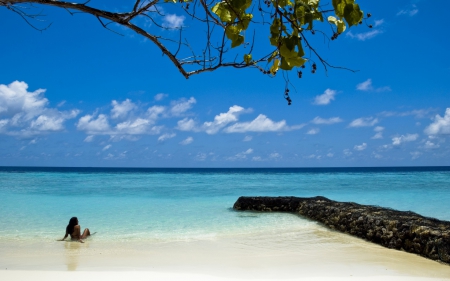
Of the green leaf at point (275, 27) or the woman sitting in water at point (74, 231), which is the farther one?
the woman sitting in water at point (74, 231)

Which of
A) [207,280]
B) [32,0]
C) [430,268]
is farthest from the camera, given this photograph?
[430,268]

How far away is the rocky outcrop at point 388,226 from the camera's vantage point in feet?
22.4

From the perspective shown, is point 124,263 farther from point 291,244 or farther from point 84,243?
point 291,244

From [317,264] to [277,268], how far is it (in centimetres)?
72

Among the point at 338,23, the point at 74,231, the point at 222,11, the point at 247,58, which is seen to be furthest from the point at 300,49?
the point at 74,231

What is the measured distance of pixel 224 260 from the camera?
679cm

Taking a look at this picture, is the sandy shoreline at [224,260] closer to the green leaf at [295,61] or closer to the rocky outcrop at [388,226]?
the rocky outcrop at [388,226]

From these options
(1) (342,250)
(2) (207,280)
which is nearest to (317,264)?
(1) (342,250)

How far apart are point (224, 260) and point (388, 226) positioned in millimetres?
3646

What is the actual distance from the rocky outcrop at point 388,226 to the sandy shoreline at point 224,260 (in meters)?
0.25

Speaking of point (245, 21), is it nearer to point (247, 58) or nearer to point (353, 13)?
point (247, 58)

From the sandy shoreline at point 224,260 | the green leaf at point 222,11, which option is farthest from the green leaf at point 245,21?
the sandy shoreline at point 224,260

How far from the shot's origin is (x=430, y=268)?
614 centimetres

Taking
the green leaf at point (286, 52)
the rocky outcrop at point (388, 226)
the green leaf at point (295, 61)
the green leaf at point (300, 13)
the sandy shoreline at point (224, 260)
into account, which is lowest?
the sandy shoreline at point (224, 260)
